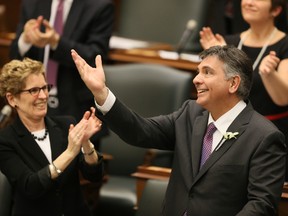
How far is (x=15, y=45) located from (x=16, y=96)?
0.74 m

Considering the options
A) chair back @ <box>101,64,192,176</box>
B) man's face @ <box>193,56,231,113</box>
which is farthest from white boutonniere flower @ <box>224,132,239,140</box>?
chair back @ <box>101,64,192,176</box>

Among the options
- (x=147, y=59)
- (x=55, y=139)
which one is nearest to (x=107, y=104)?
(x=55, y=139)

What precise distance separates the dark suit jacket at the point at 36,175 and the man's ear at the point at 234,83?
0.63 meters

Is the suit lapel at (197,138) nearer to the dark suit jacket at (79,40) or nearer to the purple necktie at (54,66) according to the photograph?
the dark suit jacket at (79,40)

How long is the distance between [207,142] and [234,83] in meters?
0.22

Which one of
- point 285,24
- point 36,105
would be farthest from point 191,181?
point 285,24

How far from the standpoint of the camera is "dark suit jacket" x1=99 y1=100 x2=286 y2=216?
2602 mm

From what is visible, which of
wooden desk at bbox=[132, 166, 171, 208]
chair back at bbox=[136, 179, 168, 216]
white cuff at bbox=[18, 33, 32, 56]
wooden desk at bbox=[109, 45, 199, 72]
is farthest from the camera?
wooden desk at bbox=[109, 45, 199, 72]

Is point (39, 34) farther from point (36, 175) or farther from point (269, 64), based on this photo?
point (269, 64)

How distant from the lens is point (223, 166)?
267 centimetres

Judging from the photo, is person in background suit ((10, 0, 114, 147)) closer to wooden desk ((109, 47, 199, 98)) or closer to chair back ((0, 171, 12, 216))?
wooden desk ((109, 47, 199, 98))

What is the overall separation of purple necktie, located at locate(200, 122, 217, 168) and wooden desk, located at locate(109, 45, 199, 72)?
1560 mm

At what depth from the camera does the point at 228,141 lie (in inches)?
107

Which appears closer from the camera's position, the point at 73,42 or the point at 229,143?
the point at 229,143
